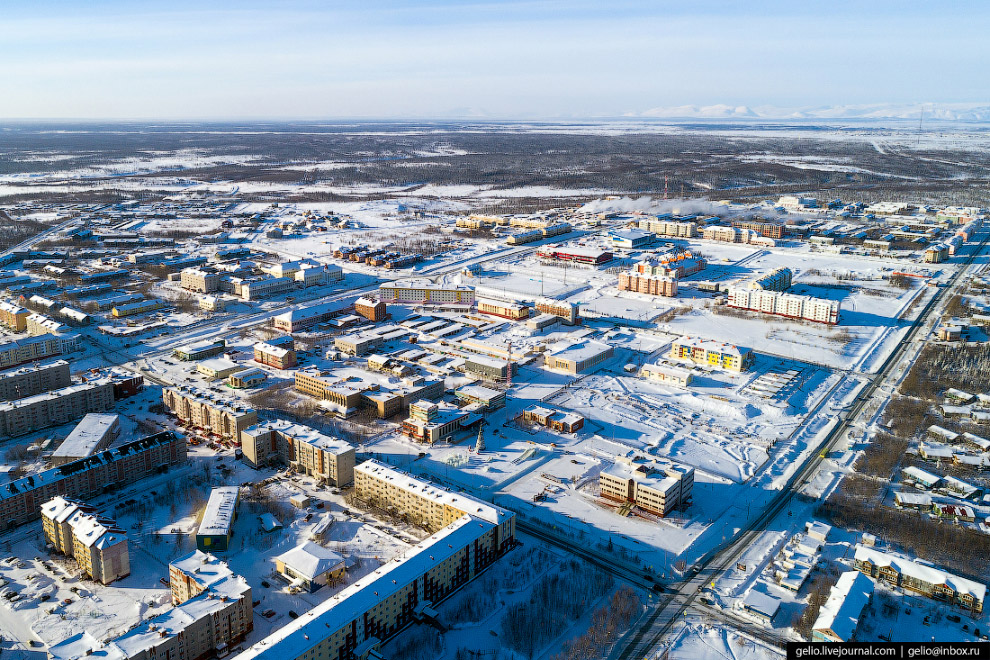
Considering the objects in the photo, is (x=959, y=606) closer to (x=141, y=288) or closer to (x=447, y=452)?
(x=447, y=452)

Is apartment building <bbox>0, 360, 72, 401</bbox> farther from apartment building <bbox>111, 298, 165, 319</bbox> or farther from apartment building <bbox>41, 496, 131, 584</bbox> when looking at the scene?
apartment building <bbox>41, 496, 131, 584</bbox>

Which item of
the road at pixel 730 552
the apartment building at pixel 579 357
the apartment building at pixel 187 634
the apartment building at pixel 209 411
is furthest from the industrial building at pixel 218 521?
the apartment building at pixel 579 357

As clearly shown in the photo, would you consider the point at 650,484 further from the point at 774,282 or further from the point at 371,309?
the point at 774,282

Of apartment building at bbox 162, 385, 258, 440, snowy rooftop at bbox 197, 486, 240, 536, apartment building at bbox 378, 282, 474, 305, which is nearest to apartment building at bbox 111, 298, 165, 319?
apartment building at bbox 378, 282, 474, 305

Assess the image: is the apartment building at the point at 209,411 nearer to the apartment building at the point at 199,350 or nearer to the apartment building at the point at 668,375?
the apartment building at the point at 199,350

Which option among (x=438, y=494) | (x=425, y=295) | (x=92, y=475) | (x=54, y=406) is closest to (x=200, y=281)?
(x=425, y=295)

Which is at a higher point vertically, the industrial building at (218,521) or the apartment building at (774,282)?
the apartment building at (774,282)

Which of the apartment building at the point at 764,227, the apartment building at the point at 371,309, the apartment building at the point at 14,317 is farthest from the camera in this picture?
the apartment building at the point at 764,227
